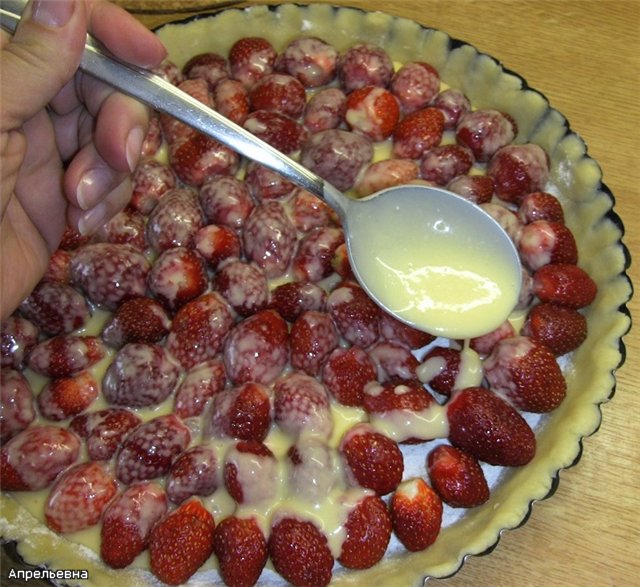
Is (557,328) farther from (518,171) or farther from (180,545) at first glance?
(180,545)

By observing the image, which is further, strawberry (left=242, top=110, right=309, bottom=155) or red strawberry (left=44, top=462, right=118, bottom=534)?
strawberry (left=242, top=110, right=309, bottom=155)

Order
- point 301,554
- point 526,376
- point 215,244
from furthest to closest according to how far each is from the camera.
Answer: point 215,244
point 526,376
point 301,554

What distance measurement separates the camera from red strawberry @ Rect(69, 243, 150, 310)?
38.5 inches

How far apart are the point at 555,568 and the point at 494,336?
0.28 m

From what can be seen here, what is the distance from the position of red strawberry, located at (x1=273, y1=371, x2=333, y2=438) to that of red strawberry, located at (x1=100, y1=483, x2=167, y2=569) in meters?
0.17

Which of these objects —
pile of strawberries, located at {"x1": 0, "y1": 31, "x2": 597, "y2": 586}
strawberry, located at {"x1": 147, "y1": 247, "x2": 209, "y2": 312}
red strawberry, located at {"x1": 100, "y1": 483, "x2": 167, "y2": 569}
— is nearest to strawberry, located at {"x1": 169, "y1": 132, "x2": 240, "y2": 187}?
pile of strawberries, located at {"x1": 0, "y1": 31, "x2": 597, "y2": 586}

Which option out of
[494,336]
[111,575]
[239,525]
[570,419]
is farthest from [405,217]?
[111,575]

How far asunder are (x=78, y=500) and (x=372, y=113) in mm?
672

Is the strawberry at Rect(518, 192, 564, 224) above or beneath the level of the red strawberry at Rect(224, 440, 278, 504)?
above

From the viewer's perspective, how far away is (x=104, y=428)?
0.90 metres

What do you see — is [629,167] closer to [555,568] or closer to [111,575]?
[555,568]

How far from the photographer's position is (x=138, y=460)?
0.87 m

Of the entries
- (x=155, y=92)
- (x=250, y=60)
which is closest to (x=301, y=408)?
(x=155, y=92)

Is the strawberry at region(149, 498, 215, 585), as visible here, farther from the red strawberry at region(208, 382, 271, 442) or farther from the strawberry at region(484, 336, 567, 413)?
the strawberry at region(484, 336, 567, 413)
